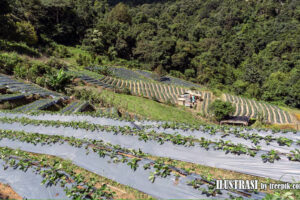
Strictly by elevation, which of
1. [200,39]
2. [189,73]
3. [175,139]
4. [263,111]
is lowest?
[263,111]

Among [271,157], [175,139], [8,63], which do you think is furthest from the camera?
[8,63]

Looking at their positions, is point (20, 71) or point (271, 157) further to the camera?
point (20, 71)

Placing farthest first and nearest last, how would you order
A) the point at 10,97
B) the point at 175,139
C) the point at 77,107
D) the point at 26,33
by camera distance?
1. the point at 26,33
2. the point at 77,107
3. the point at 10,97
4. the point at 175,139

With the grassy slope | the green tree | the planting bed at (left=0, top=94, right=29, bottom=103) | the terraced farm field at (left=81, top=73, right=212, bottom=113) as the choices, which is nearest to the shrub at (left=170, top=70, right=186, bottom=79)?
the terraced farm field at (left=81, top=73, right=212, bottom=113)

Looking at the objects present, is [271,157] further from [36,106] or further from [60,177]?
[36,106]

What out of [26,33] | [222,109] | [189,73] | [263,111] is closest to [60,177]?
[222,109]

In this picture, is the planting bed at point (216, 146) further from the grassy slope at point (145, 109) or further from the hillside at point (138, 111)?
the grassy slope at point (145, 109)
